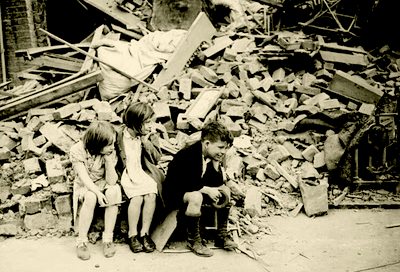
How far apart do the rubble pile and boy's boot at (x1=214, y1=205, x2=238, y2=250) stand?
31 centimetres

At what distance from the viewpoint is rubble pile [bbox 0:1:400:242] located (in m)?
5.35

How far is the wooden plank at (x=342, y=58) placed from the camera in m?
7.60

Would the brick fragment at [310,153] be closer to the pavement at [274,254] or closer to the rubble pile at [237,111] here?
the rubble pile at [237,111]

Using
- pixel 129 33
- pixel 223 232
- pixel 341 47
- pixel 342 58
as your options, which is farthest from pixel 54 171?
pixel 341 47

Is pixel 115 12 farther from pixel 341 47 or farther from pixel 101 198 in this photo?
pixel 101 198

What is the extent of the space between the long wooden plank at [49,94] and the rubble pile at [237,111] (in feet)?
0.05

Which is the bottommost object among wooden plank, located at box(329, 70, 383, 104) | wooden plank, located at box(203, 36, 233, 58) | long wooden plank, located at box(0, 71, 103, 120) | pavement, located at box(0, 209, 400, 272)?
pavement, located at box(0, 209, 400, 272)

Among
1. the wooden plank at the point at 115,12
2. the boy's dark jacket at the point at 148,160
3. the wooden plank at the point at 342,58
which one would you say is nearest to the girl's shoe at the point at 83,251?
the boy's dark jacket at the point at 148,160

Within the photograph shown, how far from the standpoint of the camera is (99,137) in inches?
174

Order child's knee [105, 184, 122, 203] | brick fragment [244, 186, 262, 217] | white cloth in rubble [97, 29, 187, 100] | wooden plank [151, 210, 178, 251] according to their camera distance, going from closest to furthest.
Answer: child's knee [105, 184, 122, 203], wooden plank [151, 210, 178, 251], brick fragment [244, 186, 262, 217], white cloth in rubble [97, 29, 187, 100]

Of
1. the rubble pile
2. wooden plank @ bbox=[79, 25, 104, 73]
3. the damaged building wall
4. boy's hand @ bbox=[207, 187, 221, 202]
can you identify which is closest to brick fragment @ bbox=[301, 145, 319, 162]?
the rubble pile

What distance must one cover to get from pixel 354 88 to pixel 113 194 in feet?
13.0

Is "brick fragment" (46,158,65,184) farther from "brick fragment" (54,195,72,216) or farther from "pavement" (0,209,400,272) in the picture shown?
"pavement" (0,209,400,272)

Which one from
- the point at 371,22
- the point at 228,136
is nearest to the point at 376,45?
the point at 371,22
